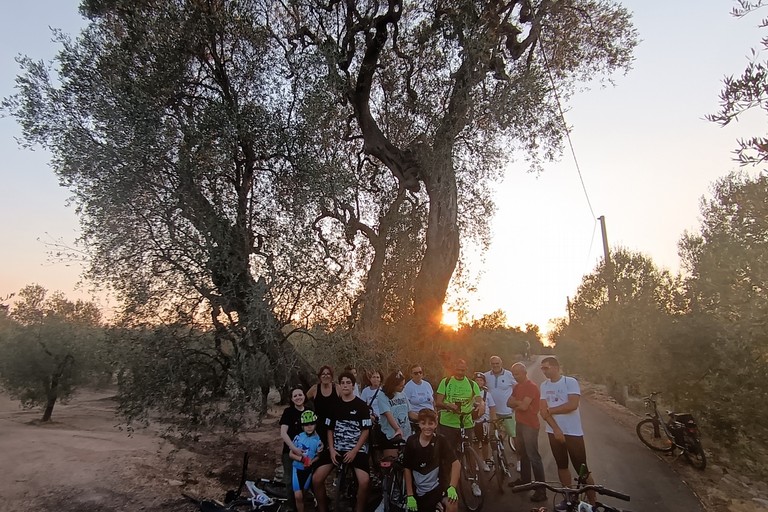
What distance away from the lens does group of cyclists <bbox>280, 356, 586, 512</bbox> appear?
16.0 feet

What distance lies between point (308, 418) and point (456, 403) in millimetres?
2352

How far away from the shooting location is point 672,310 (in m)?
15.5

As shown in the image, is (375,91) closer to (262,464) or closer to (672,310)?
(262,464)

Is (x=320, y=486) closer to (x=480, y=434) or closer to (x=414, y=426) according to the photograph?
(x=414, y=426)

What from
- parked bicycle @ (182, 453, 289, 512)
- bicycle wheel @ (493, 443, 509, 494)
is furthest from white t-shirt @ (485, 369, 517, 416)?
parked bicycle @ (182, 453, 289, 512)

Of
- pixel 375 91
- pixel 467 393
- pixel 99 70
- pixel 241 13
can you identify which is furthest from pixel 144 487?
pixel 375 91

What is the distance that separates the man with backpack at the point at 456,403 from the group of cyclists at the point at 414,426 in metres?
0.01

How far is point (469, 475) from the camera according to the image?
653 cm

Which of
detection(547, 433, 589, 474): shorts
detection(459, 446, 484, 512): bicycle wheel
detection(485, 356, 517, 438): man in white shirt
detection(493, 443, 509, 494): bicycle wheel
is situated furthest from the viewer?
detection(485, 356, 517, 438): man in white shirt

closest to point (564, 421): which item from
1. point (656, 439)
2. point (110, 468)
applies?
point (656, 439)

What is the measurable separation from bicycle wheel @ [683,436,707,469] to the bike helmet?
7.99 metres

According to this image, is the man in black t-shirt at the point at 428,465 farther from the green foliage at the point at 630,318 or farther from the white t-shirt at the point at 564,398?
the green foliage at the point at 630,318

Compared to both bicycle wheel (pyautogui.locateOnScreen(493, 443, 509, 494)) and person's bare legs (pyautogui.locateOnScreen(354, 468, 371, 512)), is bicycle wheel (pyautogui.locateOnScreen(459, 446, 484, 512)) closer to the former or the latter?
bicycle wheel (pyautogui.locateOnScreen(493, 443, 509, 494))

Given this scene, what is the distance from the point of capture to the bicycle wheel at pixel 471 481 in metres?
6.02
